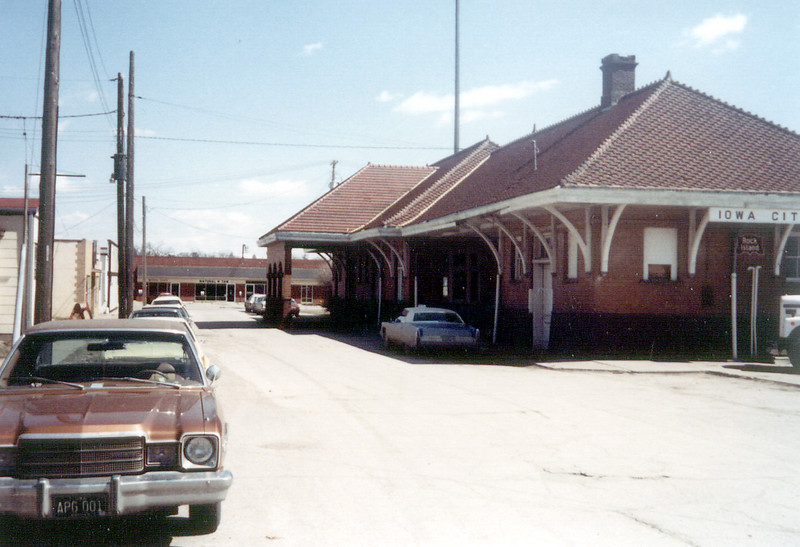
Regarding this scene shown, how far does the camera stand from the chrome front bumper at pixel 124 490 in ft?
15.0

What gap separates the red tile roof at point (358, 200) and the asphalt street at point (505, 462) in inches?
780

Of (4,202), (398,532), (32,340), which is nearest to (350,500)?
(398,532)

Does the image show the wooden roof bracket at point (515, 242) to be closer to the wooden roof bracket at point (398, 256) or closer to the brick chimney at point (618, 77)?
the brick chimney at point (618, 77)

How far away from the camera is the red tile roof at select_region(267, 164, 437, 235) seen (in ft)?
113

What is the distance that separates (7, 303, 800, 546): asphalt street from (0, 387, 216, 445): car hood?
34.6 inches

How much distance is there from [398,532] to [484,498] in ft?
3.87

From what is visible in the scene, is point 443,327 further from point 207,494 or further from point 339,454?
point 207,494

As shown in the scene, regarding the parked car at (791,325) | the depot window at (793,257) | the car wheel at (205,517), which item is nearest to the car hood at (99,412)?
the car wheel at (205,517)

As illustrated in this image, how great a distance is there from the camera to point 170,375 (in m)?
6.23

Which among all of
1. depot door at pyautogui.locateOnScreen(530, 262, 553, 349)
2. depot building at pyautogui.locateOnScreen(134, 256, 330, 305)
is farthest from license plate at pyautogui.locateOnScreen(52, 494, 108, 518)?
depot building at pyautogui.locateOnScreen(134, 256, 330, 305)

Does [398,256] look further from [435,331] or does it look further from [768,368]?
[768,368]

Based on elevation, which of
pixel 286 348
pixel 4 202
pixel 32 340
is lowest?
pixel 286 348

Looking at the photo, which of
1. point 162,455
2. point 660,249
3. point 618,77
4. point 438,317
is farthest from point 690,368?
point 162,455

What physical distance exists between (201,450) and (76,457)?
29.9 inches
